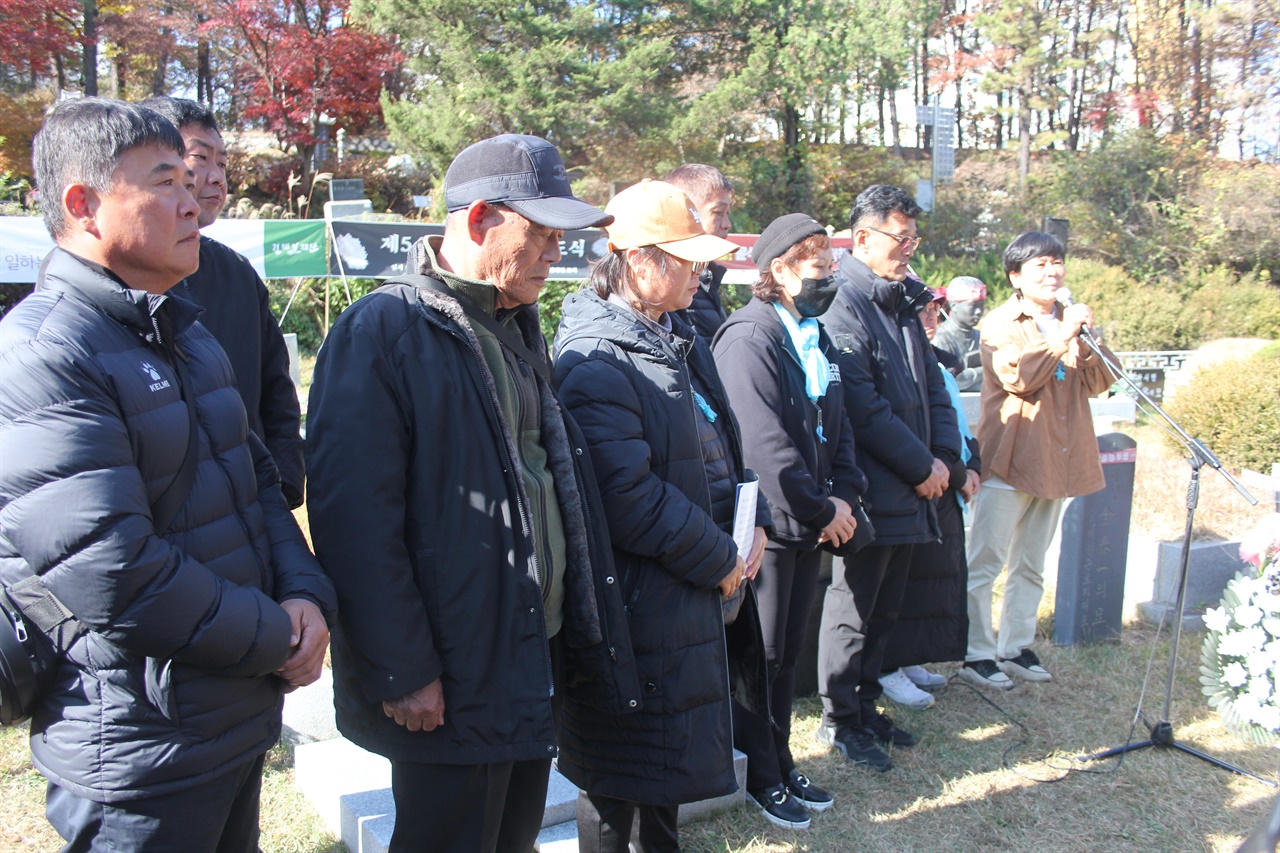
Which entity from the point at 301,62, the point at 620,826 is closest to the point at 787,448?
the point at 620,826

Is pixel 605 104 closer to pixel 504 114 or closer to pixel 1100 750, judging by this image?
pixel 504 114

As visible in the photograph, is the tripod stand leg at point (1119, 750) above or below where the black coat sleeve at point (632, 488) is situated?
below

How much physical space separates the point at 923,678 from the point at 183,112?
3.76 metres

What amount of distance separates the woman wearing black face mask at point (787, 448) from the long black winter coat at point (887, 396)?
0.70 feet

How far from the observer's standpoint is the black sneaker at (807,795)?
3408mm

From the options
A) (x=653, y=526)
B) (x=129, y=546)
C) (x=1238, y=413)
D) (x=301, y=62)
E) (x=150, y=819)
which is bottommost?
(x=1238, y=413)

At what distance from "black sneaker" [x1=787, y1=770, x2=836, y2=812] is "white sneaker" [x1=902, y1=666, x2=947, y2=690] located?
1.26 m

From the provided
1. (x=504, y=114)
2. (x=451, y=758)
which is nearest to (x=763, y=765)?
(x=451, y=758)

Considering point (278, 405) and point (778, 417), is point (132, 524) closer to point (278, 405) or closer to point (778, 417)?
point (278, 405)

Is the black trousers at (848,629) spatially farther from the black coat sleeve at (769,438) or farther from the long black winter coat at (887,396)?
the black coat sleeve at (769,438)

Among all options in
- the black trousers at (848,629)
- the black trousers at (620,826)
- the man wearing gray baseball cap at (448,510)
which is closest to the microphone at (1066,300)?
the black trousers at (848,629)

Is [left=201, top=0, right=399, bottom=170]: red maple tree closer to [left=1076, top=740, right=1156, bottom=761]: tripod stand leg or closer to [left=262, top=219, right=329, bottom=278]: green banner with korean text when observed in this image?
[left=262, top=219, right=329, bottom=278]: green banner with korean text

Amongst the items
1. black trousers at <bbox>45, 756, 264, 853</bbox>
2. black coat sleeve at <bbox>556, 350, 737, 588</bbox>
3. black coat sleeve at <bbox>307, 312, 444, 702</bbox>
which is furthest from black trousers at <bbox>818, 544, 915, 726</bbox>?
black trousers at <bbox>45, 756, 264, 853</bbox>

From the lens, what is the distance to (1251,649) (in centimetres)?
290
